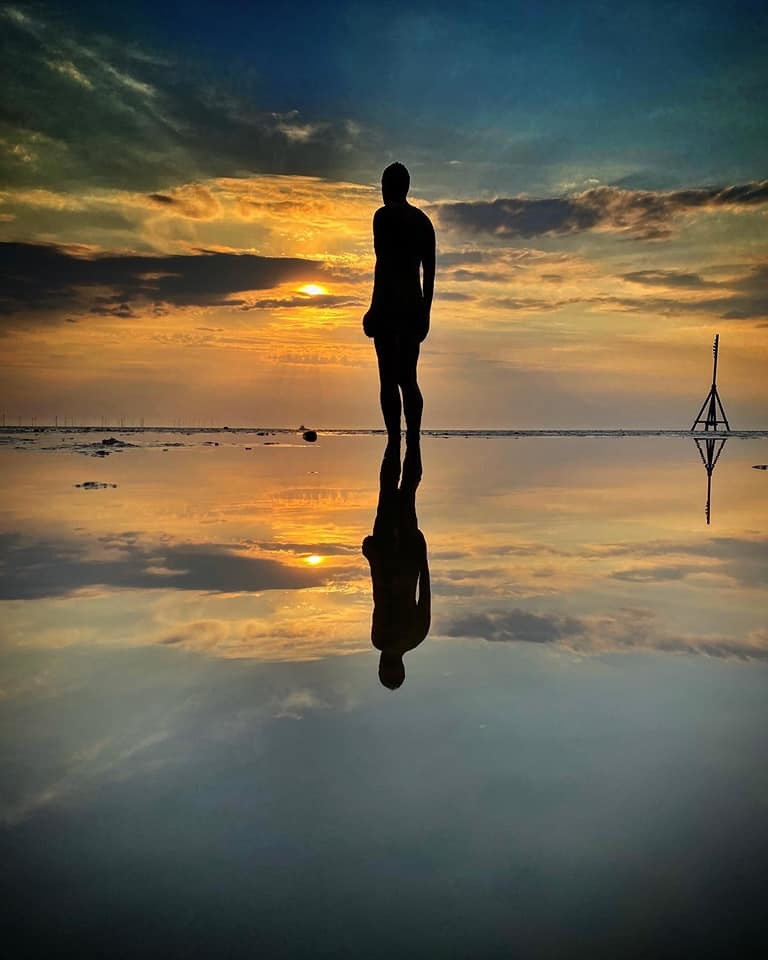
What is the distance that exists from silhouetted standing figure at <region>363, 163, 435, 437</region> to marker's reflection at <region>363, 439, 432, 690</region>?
2.30 meters

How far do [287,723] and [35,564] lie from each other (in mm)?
2644

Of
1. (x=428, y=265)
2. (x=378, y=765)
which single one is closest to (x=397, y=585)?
(x=378, y=765)

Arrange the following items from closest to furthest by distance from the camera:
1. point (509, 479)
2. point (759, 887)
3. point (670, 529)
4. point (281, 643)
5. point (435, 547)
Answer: point (759, 887) → point (281, 643) → point (435, 547) → point (670, 529) → point (509, 479)

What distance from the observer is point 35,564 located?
391 cm

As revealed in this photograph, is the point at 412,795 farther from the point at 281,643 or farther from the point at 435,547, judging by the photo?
the point at 435,547

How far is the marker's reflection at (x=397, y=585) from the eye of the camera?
2408mm

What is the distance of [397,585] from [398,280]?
219 inches

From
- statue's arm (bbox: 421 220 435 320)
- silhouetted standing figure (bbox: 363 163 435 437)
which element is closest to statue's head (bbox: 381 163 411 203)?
silhouetted standing figure (bbox: 363 163 435 437)

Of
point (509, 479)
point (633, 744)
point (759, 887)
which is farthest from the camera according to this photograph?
point (509, 479)

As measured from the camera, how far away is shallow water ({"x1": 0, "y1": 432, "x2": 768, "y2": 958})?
1100 millimetres

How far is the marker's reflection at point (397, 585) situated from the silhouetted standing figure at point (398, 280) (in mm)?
2300

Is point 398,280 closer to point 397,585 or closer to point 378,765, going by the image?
point 397,585

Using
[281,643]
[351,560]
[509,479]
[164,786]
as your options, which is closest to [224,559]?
[351,560]

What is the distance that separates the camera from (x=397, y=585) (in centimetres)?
333
